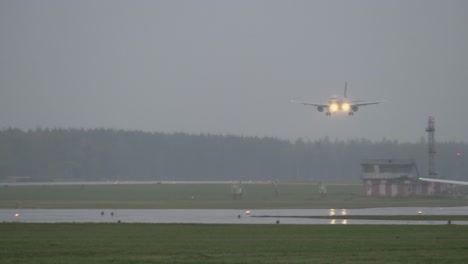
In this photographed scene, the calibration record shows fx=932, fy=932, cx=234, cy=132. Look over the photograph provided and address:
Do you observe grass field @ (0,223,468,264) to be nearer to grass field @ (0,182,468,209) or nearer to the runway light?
grass field @ (0,182,468,209)

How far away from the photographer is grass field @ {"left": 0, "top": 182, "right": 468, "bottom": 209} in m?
93.8

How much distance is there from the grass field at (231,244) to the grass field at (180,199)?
39099mm

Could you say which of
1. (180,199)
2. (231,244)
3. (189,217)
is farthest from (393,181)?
(231,244)

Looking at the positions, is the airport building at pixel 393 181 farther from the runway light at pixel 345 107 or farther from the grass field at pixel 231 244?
the grass field at pixel 231 244

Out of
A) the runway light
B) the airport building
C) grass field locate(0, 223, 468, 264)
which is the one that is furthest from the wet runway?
the airport building

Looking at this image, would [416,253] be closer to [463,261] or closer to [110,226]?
[463,261]

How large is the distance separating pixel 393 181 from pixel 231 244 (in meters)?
81.1

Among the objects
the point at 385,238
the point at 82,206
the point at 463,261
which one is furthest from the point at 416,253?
the point at 82,206

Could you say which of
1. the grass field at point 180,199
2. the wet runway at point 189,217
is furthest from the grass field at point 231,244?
the grass field at point 180,199

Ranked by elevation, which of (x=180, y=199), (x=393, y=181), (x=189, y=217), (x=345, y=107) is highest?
(x=345, y=107)

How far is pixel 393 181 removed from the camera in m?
119

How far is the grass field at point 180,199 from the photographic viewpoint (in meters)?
93.8

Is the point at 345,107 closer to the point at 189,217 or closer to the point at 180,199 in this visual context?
the point at 180,199

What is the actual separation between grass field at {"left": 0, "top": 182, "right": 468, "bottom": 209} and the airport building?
3070mm
